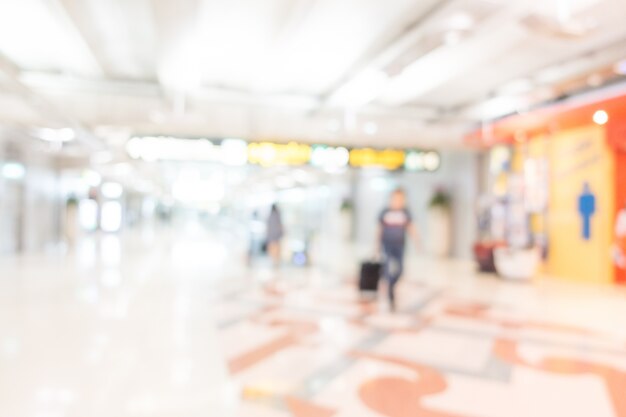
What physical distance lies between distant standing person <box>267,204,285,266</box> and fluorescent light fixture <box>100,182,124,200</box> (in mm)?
19780

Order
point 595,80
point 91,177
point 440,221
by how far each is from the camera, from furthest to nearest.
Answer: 1. point 91,177
2. point 440,221
3. point 595,80

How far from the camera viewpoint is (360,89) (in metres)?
6.97

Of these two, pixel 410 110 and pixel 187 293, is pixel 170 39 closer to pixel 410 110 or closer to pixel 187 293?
pixel 187 293

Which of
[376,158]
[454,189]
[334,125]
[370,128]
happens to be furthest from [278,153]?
[454,189]

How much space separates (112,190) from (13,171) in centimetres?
1685

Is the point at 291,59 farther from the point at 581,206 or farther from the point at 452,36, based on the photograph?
the point at 581,206

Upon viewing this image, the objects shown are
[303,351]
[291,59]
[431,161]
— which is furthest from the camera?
[431,161]

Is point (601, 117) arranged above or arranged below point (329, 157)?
above

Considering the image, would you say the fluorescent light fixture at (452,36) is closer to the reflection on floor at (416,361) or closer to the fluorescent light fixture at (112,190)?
the reflection on floor at (416,361)

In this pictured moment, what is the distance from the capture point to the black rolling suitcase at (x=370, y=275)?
6.89 m

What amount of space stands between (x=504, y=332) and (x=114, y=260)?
9.48 metres

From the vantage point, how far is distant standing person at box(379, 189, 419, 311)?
5.92 meters

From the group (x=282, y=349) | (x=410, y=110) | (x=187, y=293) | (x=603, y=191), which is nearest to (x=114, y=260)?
(x=187, y=293)

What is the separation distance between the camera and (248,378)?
336 centimetres
